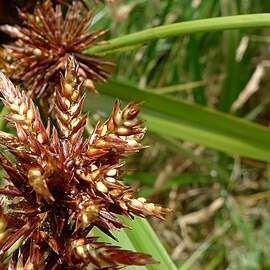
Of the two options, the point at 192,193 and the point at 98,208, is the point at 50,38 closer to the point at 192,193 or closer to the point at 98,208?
the point at 98,208

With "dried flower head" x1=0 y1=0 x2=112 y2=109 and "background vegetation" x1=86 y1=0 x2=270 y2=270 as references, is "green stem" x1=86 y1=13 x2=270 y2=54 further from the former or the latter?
"background vegetation" x1=86 y1=0 x2=270 y2=270

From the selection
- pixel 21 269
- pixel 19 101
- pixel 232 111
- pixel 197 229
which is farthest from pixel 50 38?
pixel 197 229

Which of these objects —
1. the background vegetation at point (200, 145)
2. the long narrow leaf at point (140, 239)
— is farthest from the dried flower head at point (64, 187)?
the background vegetation at point (200, 145)

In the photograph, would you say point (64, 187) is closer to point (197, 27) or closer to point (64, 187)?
point (64, 187)

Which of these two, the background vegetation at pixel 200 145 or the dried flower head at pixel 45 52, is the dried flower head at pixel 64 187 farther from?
the background vegetation at pixel 200 145

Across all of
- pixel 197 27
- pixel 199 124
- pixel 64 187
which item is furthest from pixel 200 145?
pixel 64 187

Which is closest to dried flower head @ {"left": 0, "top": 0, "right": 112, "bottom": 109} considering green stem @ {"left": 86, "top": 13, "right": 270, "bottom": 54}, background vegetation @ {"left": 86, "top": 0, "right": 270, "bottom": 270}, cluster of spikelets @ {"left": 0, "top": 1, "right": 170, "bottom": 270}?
A: green stem @ {"left": 86, "top": 13, "right": 270, "bottom": 54}
